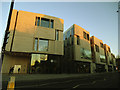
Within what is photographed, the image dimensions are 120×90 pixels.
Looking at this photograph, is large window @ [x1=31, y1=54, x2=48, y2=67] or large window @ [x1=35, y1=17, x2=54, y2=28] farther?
large window @ [x1=35, y1=17, x2=54, y2=28]

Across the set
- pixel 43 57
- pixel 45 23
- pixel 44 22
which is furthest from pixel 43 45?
pixel 44 22

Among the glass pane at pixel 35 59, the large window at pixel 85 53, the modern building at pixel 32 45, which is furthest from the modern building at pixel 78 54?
the glass pane at pixel 35 59

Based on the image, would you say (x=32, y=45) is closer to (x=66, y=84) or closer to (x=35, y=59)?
Result: (x=35, y=59)

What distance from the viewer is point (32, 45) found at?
81.7 ft

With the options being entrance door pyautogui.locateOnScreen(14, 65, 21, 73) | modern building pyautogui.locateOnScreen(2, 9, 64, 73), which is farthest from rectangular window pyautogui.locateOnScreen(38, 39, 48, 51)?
entrance door pyautogui.locateOnScreen(14, 65, 21, 73)

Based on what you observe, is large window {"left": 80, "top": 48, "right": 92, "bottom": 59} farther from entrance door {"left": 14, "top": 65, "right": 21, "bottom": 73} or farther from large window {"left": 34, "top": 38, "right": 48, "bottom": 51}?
entrance door {"left": 14, "top": 65, "right": 21, "bottom": 73}

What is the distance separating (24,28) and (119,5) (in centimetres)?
2333

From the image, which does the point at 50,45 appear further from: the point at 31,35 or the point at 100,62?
the point at 100,62

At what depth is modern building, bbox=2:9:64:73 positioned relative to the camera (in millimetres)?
24109

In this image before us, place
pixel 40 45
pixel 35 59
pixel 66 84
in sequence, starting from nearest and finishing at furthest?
pixel 66 84 → pixel 35 59 → pixel 40 45

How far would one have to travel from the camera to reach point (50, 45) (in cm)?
2675

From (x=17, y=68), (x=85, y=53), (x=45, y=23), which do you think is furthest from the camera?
(x=85, y=53)

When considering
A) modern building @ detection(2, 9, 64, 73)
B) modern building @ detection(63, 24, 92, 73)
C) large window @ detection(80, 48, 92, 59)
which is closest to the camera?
modern building @ detection(2, 9, 64, 73)

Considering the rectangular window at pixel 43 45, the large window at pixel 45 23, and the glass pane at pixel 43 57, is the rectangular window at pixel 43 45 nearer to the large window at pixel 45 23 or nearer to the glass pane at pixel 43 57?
the glass pane at pixel 43 57
